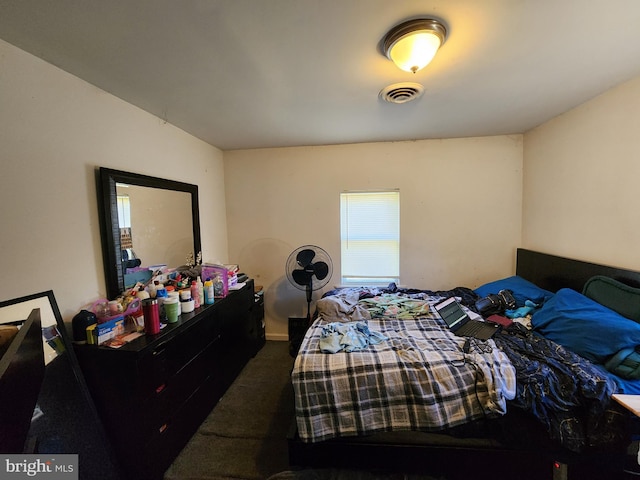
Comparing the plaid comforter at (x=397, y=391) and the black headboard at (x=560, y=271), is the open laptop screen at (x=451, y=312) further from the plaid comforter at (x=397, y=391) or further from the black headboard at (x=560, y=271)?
the black headboard at (x=560, y=271)

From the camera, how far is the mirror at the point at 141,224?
1.65 meters

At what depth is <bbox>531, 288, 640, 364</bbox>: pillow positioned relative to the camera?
1.38 m

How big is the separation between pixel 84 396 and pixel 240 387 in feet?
4.02

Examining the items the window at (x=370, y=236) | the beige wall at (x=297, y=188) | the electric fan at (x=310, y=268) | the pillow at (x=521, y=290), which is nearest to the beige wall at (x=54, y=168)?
the beige wall at (x=297, y=188)

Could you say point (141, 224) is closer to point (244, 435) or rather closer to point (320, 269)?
point (320, 269)

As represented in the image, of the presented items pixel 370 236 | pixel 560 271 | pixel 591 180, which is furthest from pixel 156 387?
pixel 591 180

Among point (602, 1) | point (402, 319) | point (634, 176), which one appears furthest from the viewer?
point (402, 319)

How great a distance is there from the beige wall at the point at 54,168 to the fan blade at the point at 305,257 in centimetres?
158

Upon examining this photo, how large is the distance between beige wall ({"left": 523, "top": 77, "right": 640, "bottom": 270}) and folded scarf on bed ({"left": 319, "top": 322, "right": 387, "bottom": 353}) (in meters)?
1.81

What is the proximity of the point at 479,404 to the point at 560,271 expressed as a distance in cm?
162

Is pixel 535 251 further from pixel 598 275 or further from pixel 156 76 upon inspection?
pixel 156 76

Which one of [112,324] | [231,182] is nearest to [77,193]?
[112,324]

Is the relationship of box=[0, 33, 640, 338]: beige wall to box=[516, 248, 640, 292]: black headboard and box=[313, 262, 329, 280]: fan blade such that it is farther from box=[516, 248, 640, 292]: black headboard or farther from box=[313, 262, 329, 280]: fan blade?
box=[313, 262, 329, 280]: fan blade

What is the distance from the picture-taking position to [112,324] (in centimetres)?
146
